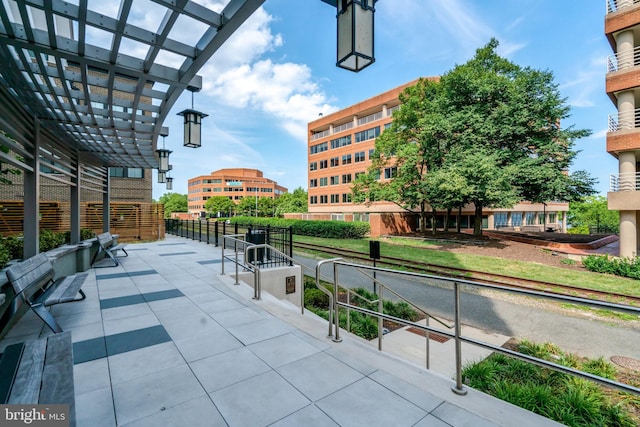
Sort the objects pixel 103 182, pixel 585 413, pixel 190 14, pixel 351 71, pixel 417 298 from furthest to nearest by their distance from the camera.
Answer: pixel 103 182, pixel 417 298, pixel 585 413, pixel 190 14, pixel 351 71

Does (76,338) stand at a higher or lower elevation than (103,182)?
lower

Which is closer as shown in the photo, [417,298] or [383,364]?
[383,364]

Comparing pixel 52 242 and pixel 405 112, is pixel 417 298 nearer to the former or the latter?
pixel 52 242

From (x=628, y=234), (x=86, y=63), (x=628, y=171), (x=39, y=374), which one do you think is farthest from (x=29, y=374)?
(x=628, y=171)

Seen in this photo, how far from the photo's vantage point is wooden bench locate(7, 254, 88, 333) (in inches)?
135

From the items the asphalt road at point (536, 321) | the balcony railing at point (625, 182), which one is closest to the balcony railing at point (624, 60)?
the balcony railing at point (625, 182)

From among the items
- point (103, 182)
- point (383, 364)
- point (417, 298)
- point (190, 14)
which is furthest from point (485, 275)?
point (103, 182)

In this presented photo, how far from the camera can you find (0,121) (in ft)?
13.8

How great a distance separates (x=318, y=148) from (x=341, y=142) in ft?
16.9

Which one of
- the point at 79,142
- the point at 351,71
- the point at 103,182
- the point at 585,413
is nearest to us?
the point at 351,71

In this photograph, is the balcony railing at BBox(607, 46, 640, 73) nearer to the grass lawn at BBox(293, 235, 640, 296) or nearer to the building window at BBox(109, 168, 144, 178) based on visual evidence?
the grass lawn at BBox(293, 235, 640, 296)

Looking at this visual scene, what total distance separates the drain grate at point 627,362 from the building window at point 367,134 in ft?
113

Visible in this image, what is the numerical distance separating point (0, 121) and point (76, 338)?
329 cm

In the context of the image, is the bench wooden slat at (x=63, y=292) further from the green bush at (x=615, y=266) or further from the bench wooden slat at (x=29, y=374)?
the green bush at (x=615, y=266)
